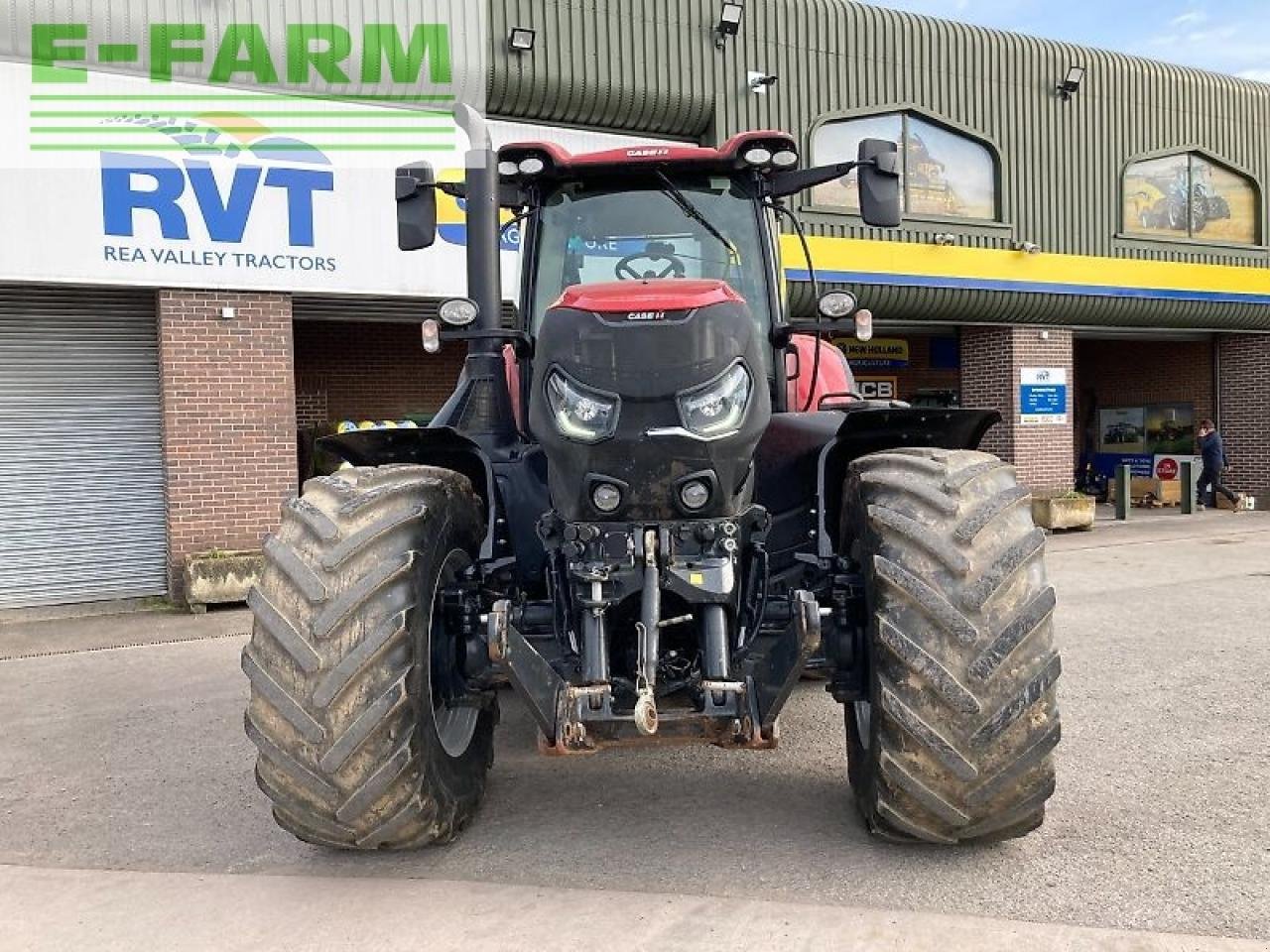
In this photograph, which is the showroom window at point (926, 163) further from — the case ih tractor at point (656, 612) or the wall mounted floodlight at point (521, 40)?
the case ih tractor at point (656, 612)

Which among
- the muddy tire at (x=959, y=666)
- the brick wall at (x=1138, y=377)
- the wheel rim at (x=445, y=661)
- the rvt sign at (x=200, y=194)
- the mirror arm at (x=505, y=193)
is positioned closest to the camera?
the muddy tire at (x=959, y=666)

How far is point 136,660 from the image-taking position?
7371 mm

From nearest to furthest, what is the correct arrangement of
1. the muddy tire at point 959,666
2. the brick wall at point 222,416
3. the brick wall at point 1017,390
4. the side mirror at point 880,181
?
the muddy tire at point 959,666 → the side mirror at point 880,181 → the brick wall at point 222,416 → the brick wall at point 1017,390

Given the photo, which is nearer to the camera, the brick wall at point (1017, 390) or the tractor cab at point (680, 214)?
the tractor cab at point (680, 214)

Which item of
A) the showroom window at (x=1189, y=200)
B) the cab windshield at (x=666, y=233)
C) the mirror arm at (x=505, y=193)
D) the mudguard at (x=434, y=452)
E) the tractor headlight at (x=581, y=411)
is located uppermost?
the showroom window at (x=1189, y=200)

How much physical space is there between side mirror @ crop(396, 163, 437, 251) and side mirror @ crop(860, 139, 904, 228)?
174cm

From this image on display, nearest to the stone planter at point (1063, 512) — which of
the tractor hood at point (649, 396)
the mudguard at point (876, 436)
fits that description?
the mudguard at point (876, 436)

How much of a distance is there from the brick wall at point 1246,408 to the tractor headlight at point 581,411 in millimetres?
17974

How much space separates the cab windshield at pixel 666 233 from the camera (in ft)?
13.0

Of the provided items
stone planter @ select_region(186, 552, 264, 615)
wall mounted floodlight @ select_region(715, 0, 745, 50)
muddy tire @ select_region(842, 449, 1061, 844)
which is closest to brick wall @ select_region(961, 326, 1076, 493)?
wall mounted floodlight @ select_region(715, 0, 745, 50)

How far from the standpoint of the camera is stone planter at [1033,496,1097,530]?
1398 centimetres

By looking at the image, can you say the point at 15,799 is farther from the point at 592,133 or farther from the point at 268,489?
the point at 592,133

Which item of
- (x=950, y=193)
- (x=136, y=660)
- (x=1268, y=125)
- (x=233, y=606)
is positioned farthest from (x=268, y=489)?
(x=1268, y=125)

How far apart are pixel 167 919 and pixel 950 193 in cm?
1308
